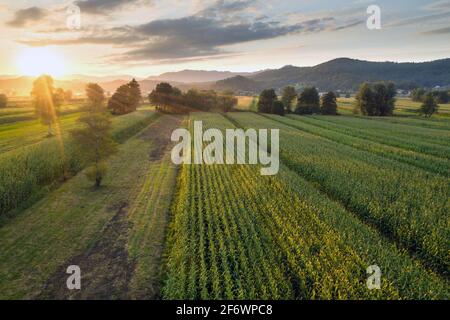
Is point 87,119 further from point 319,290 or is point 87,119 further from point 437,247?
point 437,247

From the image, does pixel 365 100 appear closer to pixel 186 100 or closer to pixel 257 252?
pixel 186 100

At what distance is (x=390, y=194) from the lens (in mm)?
18172

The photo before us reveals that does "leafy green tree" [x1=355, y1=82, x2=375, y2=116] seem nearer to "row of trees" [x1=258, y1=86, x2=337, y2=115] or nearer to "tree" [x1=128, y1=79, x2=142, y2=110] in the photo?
"row of trees" [x1=258, y1=86, x2=337, y2=115]

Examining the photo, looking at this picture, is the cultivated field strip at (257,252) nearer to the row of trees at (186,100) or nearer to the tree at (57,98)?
the tree at (57,98)

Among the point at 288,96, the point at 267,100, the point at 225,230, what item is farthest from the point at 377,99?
the point at 225,230

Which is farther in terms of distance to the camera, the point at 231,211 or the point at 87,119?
the point at 87,119

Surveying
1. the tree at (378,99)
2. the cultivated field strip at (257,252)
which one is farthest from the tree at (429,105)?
the cultivated field strip at (257,252)

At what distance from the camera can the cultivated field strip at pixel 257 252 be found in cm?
981

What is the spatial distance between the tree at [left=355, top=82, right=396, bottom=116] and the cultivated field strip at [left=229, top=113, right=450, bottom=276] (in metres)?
62.2

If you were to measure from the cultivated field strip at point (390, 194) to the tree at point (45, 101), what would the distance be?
31939 millimetres

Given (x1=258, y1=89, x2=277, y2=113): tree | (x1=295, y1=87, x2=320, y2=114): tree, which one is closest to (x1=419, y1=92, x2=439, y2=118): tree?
(x1=295, y1=87, x2=320, y2=114): tree

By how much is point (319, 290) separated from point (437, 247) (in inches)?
243
